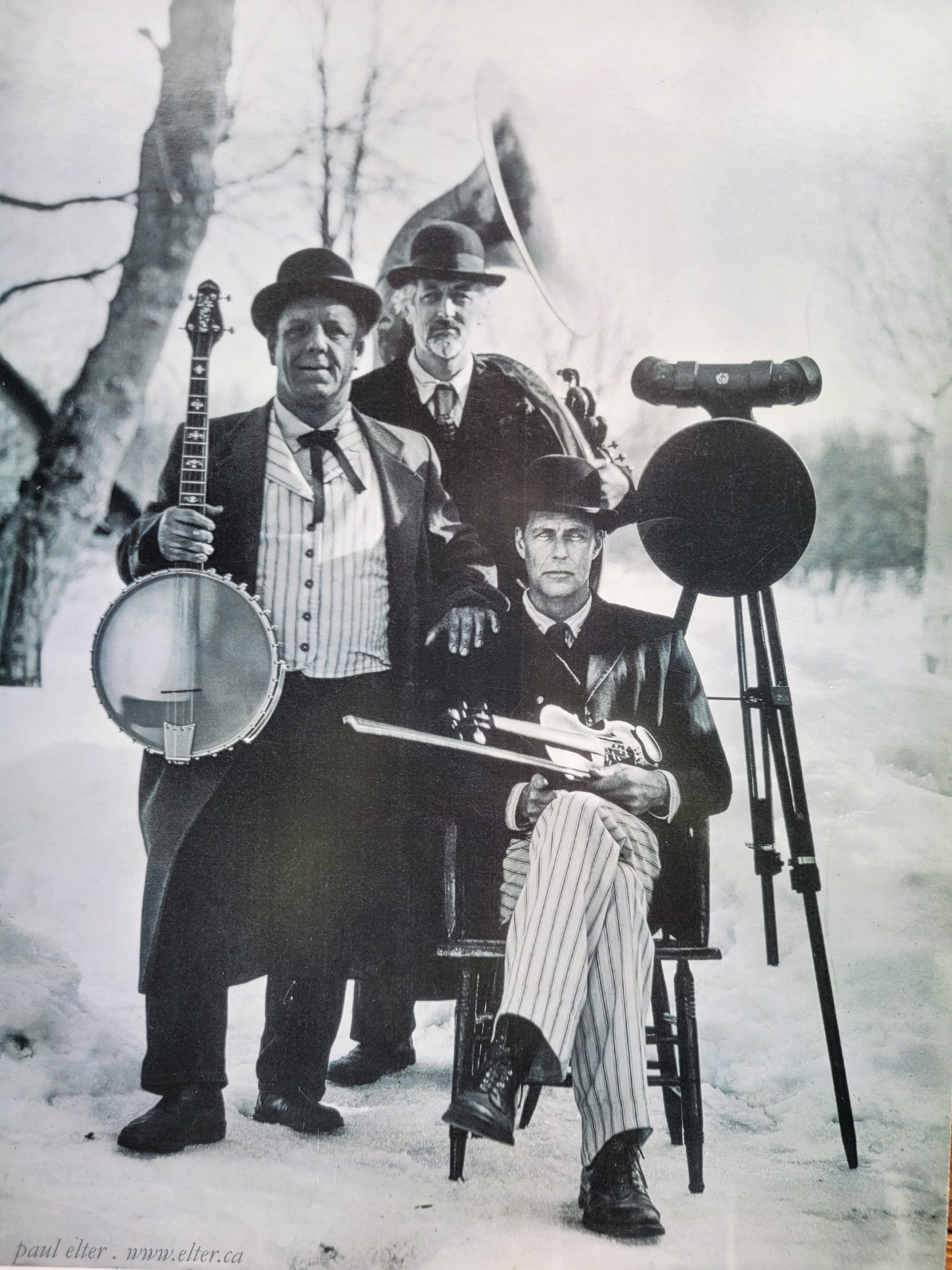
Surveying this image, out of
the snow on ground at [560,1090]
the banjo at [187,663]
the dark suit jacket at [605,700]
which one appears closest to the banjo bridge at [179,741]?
the banjo at [187,663]

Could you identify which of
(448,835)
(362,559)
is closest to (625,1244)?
(448,835)

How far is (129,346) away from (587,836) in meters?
2.03

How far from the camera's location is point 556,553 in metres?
3.23

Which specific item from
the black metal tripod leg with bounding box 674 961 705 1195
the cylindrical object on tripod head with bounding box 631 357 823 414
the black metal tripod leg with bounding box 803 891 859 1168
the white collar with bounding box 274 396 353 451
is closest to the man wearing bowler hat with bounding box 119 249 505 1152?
the white collar with bounding box 274 396 353 451

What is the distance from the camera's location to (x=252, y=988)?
3.07 m

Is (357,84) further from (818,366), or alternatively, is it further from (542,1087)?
(542,1087)

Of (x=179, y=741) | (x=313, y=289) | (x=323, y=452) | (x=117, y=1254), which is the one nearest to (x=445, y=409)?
(x=323, y=452)

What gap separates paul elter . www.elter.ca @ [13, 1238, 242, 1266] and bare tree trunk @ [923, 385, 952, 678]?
9.14 ft

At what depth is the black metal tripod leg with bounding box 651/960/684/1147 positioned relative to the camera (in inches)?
117

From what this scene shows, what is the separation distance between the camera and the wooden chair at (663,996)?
293 centimetres

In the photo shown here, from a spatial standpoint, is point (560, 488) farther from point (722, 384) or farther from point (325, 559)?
point (325, 559)

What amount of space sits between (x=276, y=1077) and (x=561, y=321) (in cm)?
239

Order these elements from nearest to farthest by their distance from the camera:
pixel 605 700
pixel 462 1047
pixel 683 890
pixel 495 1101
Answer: pixel 495 1101 → pixel 462 1047 → pixel 683 890 → pixel 605 700

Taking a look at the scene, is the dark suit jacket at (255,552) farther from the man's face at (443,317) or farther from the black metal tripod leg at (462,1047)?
the black metal tripod leg at (462,1047)
